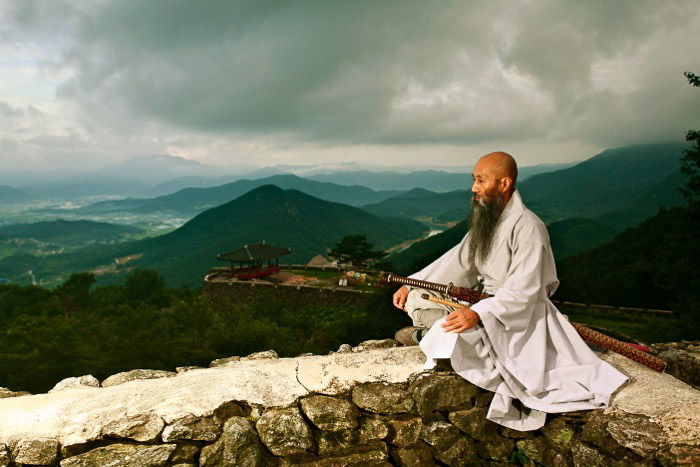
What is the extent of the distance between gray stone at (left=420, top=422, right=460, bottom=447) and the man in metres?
0.31

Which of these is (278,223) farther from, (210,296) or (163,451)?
(163,451)

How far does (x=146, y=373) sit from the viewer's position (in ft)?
11.5

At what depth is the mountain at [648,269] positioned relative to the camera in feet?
45.7

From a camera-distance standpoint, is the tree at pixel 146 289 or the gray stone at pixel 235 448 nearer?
the gray stone at pixel 235 448

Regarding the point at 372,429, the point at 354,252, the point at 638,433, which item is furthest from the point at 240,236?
the point at 638,433

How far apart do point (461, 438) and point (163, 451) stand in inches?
80.7

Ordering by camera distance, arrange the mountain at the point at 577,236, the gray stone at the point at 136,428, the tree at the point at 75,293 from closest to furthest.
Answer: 1. the gray stone at the point at 136,428
2. the tree at the point at 75,293
3. the mountain at the point at 577,236

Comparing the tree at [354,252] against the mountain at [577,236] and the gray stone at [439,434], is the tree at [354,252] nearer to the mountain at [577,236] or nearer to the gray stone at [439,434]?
the gray stone at [439,434]

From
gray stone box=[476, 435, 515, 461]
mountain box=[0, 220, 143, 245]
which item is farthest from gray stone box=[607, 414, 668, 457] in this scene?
mountain box=[0, 220, 143, 245]

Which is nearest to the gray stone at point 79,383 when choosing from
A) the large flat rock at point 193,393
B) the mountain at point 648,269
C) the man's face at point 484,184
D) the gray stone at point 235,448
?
the large flat rock at point 193,393

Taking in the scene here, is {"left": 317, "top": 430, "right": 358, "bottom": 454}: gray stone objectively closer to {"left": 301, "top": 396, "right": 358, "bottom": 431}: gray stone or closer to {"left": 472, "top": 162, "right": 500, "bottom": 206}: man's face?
{"left": 301, "top": 396, "right": 358, "bottom": 431}: gray stone

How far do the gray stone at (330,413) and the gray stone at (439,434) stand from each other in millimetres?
540

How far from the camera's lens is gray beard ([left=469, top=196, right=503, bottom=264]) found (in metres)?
3.02

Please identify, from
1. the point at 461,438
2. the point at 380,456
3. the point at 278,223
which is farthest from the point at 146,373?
the point at 278,223
